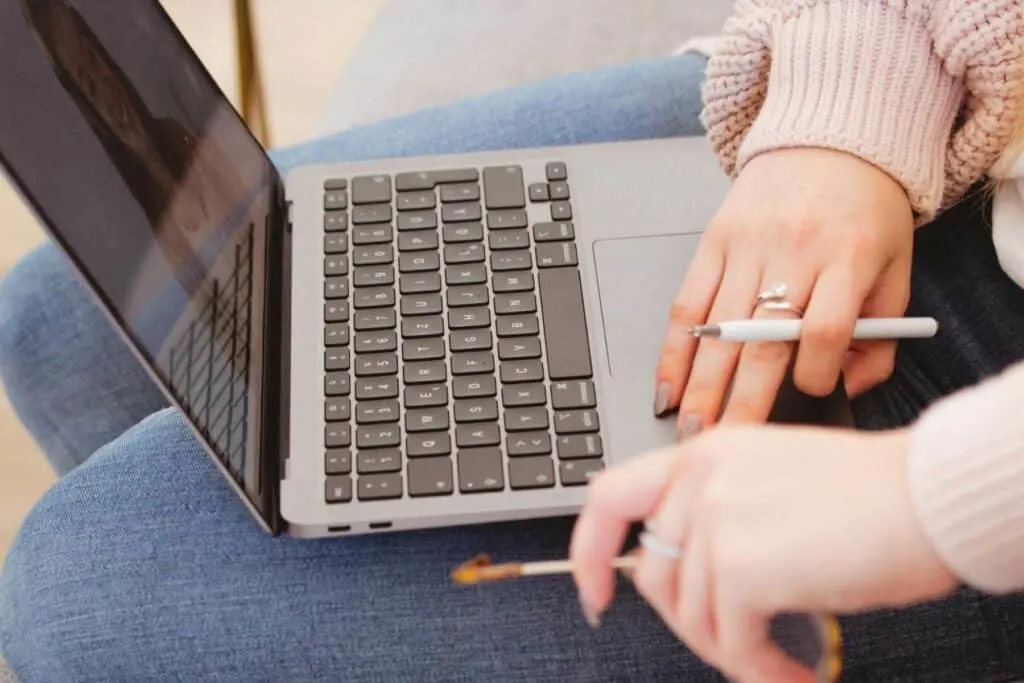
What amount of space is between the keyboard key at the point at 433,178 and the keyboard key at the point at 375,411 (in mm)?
162

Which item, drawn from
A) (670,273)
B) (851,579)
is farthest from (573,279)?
(851,579)

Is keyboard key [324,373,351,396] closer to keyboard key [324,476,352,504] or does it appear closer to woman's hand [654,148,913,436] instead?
keyboard key [324,476,352,504]

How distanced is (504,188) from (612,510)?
34 cm

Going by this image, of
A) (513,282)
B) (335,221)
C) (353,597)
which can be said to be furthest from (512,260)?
(353,597)

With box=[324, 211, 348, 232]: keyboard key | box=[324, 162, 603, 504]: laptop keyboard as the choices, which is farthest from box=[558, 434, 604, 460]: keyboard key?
box=[324, 211, 348, 232]: keyboard key

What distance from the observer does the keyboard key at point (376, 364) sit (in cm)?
60

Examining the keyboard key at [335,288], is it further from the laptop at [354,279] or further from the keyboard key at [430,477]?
the keyboard key at [430,477]

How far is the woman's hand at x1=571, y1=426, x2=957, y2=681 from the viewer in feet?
1.12

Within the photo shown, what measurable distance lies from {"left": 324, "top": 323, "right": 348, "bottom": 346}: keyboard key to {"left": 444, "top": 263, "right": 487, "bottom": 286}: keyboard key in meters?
0.07

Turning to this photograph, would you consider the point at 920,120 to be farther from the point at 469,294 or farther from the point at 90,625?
the point at 90,625

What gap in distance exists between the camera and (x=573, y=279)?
0.63m

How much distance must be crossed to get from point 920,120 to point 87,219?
44 cm

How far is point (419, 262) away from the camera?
25.3 inches

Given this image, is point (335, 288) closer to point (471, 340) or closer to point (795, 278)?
point (471, 340)
